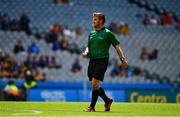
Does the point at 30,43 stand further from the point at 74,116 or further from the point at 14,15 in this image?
the point at 74,116

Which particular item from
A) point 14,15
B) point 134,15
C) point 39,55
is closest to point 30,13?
point 14,15

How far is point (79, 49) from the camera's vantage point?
3117 centimetres

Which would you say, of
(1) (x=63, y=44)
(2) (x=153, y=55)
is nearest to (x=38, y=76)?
(1) (x=63, y=44)

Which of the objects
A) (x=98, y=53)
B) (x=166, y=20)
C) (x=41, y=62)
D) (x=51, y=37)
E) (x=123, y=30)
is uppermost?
(x=98, y=53)

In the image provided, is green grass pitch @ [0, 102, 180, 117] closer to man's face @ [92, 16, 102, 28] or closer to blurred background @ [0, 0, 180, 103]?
man's face @ [92, 16, 102, 28]

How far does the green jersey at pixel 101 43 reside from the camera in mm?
12016

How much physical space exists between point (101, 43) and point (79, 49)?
19175 millimetres

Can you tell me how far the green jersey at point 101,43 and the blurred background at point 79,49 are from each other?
43.7 ft

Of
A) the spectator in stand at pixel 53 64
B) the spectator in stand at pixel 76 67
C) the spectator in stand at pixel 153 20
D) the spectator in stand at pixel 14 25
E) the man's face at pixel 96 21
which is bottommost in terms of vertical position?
the spectator in stand at pixel 76 67

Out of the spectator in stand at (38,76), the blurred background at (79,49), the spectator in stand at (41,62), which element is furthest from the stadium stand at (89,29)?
the spectator in stand at (38,76)

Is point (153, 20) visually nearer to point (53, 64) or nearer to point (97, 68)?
point (53, 64)

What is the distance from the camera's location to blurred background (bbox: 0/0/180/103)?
2692cm

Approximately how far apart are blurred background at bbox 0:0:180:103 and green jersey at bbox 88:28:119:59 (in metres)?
13.3

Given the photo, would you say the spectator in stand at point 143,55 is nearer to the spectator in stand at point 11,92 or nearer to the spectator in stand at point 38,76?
the spectator in stand at point 38,76
